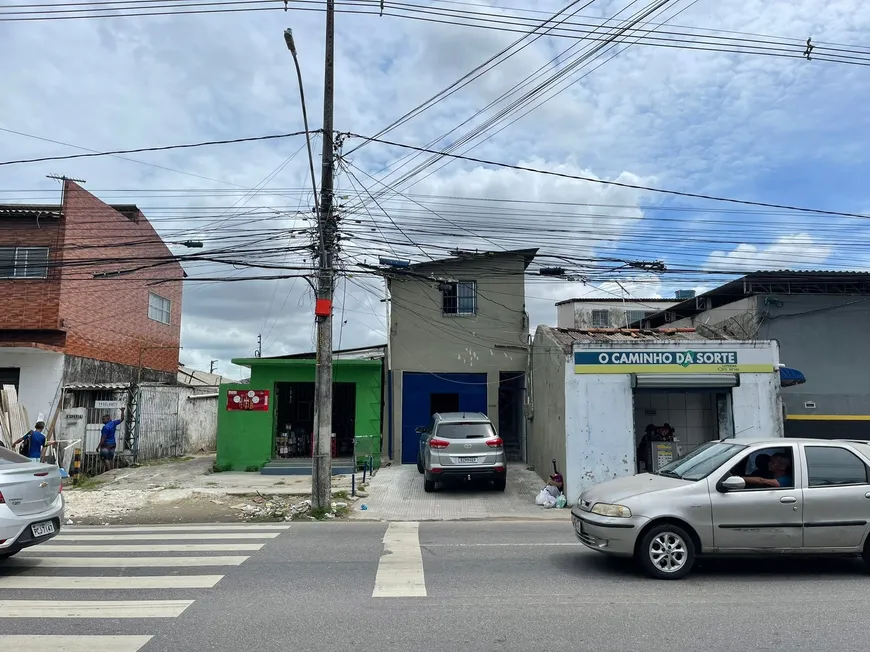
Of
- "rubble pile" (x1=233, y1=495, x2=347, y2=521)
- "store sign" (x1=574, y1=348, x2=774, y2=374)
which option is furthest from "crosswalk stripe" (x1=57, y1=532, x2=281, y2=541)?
"store sign" (x1=574, y1=348, x2=774, y2=374)

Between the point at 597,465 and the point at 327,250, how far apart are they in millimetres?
7149

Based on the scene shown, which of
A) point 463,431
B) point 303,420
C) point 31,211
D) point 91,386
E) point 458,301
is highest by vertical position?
point 31,211

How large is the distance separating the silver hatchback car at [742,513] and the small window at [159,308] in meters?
22.2

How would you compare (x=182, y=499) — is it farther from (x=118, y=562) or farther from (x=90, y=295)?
(x=90, y=295)

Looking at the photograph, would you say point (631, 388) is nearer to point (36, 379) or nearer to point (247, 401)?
point (247, 401)

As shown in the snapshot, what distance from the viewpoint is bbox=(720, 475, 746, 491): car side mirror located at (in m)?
7.07

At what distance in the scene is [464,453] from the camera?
1370 cm

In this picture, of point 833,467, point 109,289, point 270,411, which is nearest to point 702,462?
point 833,467

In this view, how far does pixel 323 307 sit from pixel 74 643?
8.02 meters

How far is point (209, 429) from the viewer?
26.6m

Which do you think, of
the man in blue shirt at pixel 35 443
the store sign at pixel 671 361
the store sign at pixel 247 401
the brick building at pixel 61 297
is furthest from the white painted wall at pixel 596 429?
the man in blue shirt at pixel 35 443

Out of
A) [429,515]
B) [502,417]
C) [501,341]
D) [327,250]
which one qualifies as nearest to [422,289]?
[501,341]

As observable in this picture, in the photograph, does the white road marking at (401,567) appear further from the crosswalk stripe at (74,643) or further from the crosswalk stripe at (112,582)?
the crosswalk stripe at (74,643)

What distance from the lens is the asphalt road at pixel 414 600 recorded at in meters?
5.12
